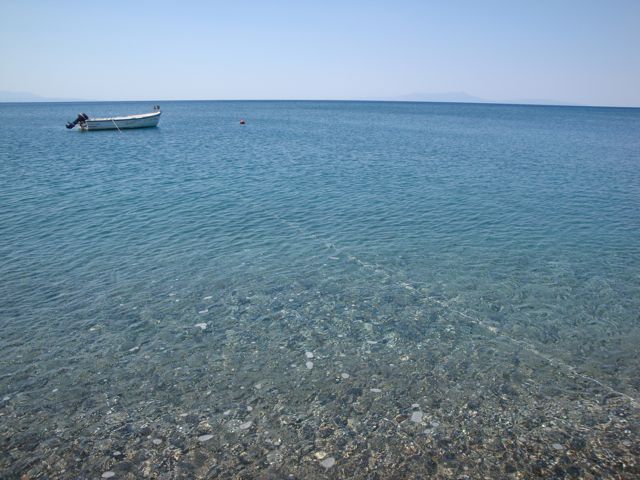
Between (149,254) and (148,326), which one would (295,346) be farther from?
(149,254)

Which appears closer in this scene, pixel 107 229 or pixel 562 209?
pixel 107 229

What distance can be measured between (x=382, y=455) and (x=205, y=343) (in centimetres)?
666

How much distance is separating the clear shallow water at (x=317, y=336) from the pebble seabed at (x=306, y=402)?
51 millimetres

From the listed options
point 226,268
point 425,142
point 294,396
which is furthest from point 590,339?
point 425,142

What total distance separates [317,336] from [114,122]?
275 ft

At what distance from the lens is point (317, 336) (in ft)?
45.0

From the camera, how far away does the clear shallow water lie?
919 cm

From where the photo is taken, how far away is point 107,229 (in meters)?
24.4

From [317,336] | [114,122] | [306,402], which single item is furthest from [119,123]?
[306,402]

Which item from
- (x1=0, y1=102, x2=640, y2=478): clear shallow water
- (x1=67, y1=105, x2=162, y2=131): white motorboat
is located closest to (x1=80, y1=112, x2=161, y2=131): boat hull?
(x1=67, y1=105, x2=162, y2=131): white motorboat

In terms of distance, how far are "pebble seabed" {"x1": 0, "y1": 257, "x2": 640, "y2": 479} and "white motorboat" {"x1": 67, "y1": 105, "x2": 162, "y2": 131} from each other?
258 feet

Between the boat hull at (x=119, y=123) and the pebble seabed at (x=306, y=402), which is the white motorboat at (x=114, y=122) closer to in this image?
the boat hull at (x=119, y=123)

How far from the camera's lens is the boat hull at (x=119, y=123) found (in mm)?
80812

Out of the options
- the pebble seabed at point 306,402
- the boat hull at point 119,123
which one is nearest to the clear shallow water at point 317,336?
the pebble seabed at point 306,402
